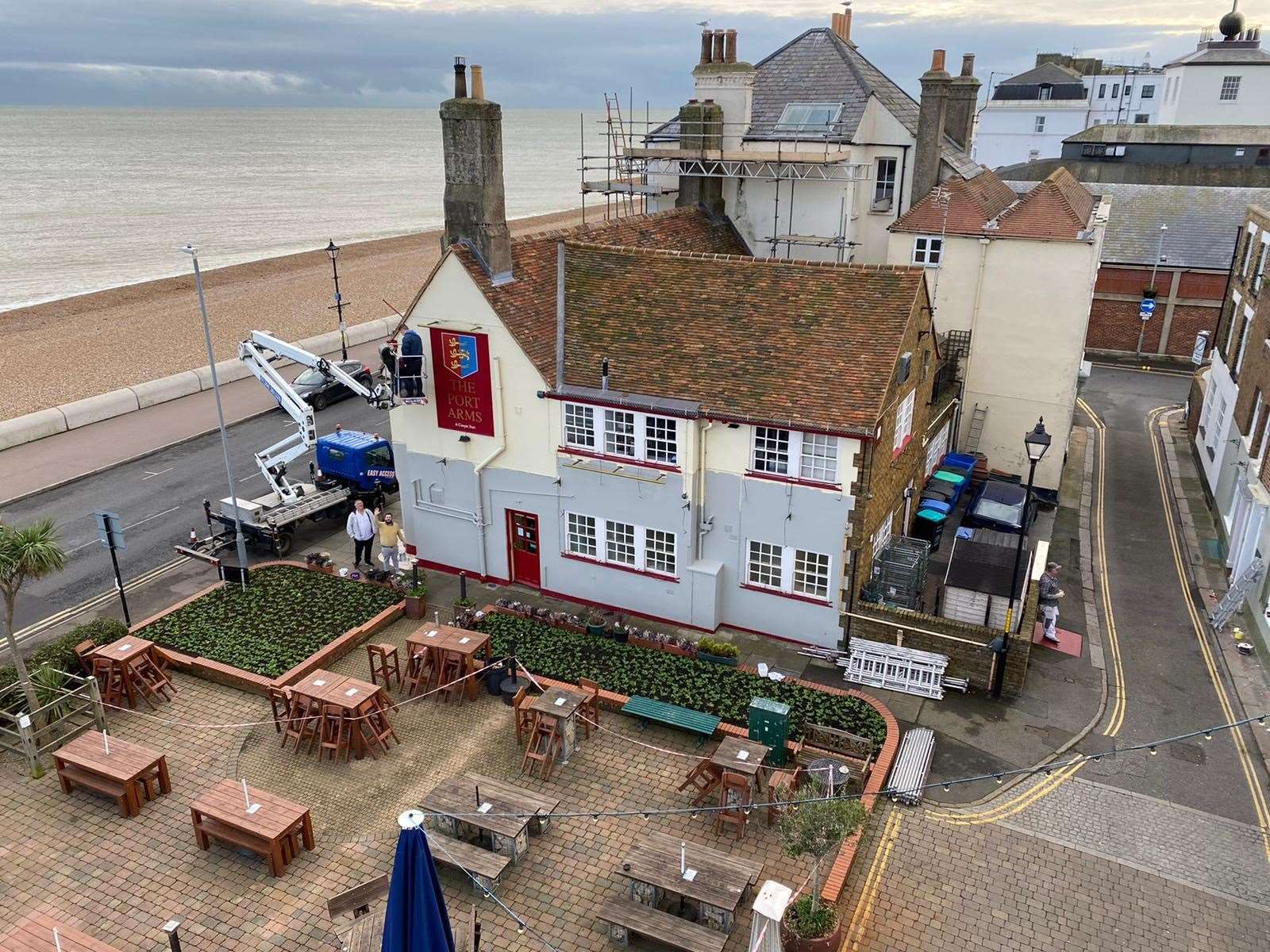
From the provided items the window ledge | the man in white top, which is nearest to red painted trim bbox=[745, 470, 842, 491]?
the window ledge

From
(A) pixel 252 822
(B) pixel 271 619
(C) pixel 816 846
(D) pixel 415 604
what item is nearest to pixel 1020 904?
(C) pixel 816 846

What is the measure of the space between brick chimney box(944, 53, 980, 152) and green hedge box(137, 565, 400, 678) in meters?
30.2

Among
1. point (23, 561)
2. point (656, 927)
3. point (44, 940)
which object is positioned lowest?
point (656, 927)

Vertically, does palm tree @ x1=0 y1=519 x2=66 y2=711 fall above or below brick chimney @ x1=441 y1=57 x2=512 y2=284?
below

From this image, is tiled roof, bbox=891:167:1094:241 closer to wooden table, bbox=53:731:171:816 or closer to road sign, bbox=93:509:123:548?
road sign, bbox=93:509:123:548

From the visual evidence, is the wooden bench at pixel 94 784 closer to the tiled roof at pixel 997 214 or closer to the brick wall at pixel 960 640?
the brick wall at pixel 960 640

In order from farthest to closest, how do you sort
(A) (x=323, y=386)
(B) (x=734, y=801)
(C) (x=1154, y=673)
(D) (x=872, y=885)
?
(A) (x=323, y=386)
(C) (x=1154, y=673)
(B) (x=734, y=801)
(D) (x=872, y=885)

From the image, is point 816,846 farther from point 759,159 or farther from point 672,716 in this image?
point 759,159

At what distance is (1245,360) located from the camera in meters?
27.0

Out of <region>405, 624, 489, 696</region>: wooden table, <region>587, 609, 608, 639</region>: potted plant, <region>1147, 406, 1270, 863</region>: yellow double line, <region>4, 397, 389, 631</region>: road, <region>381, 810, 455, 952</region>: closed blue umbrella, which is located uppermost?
<region>381, 810, 455, 952</region>: closed blue umbrella

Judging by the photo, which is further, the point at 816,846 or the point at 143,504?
the point at 143,504

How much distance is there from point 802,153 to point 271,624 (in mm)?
20854

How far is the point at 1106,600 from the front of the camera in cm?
2306

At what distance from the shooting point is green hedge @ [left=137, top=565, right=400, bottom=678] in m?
19.6
